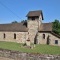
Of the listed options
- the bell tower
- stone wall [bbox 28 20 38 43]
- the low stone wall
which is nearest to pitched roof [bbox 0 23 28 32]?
stone wall [bbox 28 20 38 43]

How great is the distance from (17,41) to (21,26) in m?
4.69

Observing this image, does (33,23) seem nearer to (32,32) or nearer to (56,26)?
(32,32)

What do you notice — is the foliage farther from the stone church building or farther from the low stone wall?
the low stone wall

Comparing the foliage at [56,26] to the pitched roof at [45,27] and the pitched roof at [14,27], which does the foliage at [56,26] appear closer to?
the pitched roof at [45,27]

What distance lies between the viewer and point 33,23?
4450cm

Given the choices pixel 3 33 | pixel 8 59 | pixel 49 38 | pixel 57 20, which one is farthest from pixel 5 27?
pixel 8 59

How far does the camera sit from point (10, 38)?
46.9m

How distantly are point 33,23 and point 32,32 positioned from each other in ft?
8.80

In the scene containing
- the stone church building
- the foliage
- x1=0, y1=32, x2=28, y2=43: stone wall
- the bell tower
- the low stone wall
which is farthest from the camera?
the foliage

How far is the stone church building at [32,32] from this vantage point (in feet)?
134

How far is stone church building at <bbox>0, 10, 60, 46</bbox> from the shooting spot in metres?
40.8

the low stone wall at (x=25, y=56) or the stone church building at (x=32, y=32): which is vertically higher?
the stone church building at (x=32, y=32)

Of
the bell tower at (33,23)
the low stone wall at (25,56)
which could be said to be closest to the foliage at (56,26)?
the bell tower at (33,23)

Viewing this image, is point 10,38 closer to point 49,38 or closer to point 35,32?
point 35,32
